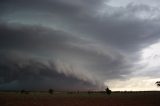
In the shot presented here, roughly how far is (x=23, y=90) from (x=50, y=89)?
83.7 feet

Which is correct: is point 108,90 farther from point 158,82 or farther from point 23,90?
point 158,82

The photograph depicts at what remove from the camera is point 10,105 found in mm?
61281

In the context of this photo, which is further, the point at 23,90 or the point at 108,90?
the point at 23,90

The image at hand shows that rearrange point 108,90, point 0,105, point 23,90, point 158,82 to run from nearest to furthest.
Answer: point 0,105 → point 158,82 → point 108,90 → point 23,90

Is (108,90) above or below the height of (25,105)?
above

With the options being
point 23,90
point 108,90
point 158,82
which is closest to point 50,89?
point 23,90

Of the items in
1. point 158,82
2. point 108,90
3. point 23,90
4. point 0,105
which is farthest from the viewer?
point 23,90

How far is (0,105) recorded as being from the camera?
6028cm

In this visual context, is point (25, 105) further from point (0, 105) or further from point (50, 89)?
point (50, 89)

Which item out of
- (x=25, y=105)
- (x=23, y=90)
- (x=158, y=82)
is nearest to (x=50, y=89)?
(x=23, y=90)

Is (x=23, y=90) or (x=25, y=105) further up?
(x=23, y=90)

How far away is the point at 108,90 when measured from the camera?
170250 millimetres

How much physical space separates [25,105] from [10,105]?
11.5ft

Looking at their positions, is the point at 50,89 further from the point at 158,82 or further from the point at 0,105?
the point at 0,105
